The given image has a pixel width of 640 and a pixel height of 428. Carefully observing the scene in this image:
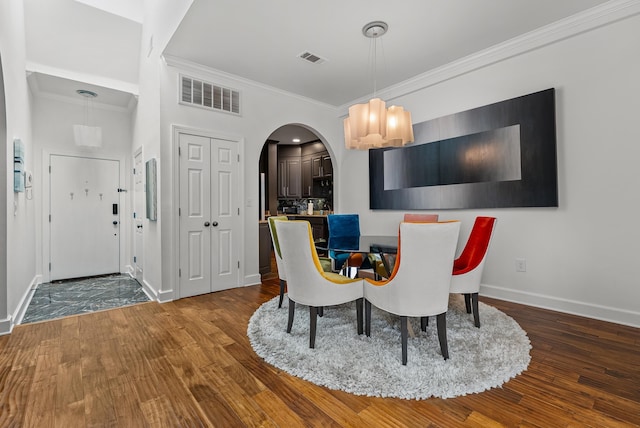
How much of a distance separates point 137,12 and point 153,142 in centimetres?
202

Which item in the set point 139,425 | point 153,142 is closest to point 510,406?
point 139,425

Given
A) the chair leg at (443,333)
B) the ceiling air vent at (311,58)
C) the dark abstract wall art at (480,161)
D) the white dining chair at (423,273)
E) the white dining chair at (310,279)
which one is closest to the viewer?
the white dining chair at (423,273)

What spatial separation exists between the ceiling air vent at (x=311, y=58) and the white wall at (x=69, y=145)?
3.63m

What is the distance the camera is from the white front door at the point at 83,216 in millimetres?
4777

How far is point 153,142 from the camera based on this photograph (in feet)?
12.5

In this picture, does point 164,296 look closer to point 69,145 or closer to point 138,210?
point 138,210

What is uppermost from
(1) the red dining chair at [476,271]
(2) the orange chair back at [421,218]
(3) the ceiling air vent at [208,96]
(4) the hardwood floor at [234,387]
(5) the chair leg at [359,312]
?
(3) the ceiling air vent at [208,96]

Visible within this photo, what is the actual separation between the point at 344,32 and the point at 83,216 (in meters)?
4.92

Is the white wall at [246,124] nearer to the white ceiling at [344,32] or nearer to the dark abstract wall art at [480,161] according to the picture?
the white ceiling at [344,32]

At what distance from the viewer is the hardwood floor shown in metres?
1.53

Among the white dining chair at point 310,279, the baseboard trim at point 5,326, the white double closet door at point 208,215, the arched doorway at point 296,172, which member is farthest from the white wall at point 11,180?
the arched doorway at point 296,172

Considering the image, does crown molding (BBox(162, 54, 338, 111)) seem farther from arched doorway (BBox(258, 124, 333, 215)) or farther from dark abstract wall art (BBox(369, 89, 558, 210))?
arched doorway (BBox(258, 124, 333, 215))

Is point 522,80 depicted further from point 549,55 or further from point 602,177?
point 602,177

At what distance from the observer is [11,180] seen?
9.20 ft
